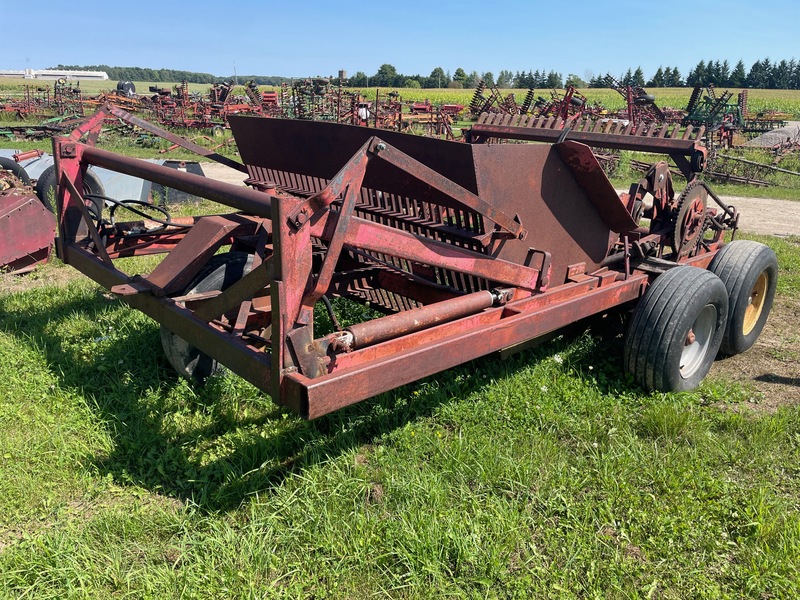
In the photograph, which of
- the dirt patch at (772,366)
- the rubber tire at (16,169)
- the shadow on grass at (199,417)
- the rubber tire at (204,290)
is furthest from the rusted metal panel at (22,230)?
the dirt patch at (772,366)

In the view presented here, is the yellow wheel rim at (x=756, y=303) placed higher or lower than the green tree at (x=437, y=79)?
lower

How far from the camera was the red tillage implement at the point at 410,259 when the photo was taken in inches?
96.3

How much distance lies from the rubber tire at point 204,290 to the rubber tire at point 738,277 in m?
3.39

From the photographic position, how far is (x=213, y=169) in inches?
680

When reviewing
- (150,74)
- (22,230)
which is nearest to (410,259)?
(22,230)

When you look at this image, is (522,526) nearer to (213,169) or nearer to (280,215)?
(280,215)

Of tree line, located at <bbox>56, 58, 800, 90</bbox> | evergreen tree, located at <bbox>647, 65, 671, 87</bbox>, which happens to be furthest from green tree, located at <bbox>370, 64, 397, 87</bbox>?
evergreen tree, located at <bbox>647, 65, 671, 87</bbox>

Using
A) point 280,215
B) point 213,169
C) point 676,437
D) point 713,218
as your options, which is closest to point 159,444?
point 280,215

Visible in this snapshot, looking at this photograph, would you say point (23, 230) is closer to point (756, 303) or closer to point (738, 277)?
point (738, 277)

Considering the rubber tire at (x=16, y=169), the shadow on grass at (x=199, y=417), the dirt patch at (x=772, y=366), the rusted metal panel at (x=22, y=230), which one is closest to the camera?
the shadow on grass at (x=199, y=417)

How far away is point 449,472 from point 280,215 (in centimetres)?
159

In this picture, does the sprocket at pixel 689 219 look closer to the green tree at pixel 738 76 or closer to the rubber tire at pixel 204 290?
the rubber tire at pixel 204 290

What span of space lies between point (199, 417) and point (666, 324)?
9.25 ft

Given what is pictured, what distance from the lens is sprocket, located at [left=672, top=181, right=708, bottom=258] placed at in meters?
4.50
